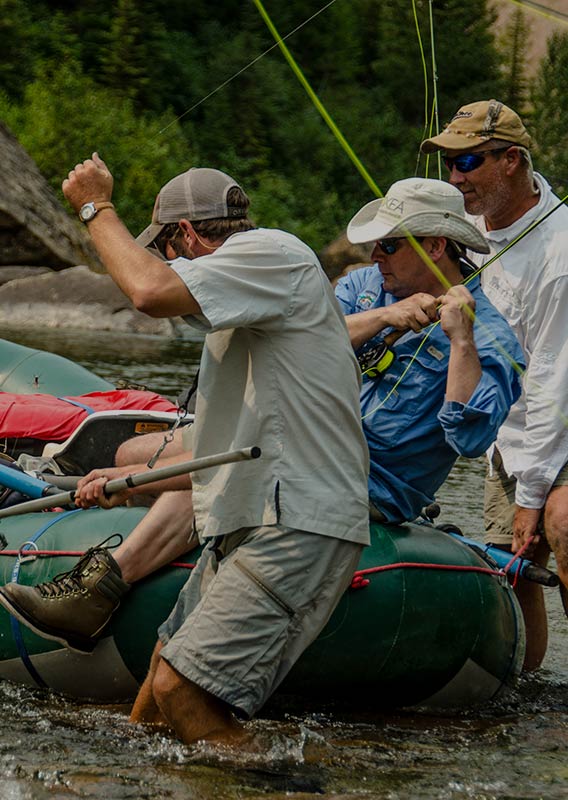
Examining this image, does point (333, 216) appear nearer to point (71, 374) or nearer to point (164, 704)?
point (71, 374)

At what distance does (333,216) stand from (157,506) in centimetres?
2929

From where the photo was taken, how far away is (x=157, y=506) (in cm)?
458

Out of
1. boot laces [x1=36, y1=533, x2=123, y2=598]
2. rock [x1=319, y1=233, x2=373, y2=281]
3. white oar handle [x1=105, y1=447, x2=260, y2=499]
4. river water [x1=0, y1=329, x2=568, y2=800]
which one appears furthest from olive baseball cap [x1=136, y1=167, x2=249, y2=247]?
rock [x1=319, y1=233, x2=373, y2=281]

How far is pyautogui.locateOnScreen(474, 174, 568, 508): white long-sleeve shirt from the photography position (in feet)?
16.4

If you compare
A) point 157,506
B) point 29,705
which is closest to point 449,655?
point 157,506

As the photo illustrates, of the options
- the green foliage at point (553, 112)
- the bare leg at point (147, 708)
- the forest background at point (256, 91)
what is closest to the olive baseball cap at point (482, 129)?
the bare leg at point (147, 708)

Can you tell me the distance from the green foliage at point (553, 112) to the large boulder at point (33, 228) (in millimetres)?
12060

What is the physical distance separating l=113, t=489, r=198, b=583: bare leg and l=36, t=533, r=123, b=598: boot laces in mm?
A: 64

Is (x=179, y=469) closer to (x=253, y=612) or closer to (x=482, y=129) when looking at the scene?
(x=253, y=612)

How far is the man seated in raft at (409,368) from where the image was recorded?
446 cm

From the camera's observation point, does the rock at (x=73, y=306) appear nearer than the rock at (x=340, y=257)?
Yes

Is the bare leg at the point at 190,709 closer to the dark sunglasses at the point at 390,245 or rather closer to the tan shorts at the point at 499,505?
the dark sunglasses at the point at 390,245

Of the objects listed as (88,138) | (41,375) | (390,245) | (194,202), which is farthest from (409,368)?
(88,138)

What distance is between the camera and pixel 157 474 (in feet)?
13.1
